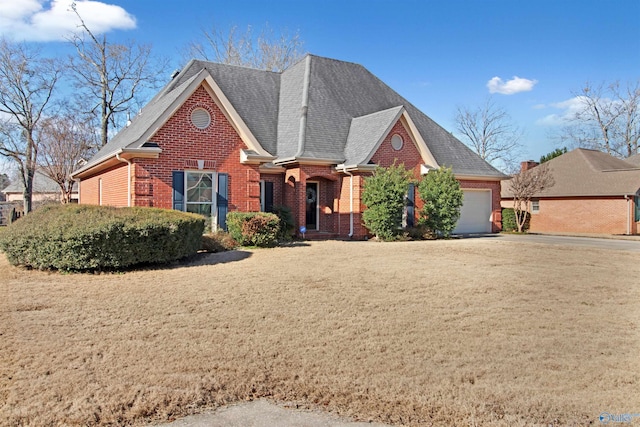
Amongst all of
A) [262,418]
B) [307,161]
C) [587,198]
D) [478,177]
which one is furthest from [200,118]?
[587,198]

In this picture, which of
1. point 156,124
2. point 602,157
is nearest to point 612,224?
point 602,157

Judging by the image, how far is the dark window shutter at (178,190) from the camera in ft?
51.3

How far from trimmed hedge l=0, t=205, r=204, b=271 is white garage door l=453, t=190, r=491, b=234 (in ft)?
54.1

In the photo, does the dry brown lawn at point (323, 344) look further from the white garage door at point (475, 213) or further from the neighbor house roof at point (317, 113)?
the white garage door at point (475, 213)

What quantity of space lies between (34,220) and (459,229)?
62.0 ft

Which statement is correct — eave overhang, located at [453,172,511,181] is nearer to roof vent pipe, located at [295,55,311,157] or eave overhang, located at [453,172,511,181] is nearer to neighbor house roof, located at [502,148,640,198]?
neighbor house roof, located at [502,148,640,198]

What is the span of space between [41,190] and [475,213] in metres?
40.2

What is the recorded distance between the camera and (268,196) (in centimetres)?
1981

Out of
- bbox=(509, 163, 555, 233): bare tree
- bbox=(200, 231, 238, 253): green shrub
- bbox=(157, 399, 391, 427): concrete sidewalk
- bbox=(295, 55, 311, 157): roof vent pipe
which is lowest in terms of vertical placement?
bbox=(157, 399, 391, 427): concrete sidewalk

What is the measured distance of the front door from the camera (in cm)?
2062

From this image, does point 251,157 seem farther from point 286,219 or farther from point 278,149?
point 278,149

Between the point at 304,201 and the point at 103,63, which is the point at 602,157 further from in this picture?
the point at 103,63

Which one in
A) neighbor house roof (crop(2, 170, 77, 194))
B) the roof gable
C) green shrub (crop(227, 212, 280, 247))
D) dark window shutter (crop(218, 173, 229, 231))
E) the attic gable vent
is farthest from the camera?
neighbor house roof (crop(2, 170, 77, 194))

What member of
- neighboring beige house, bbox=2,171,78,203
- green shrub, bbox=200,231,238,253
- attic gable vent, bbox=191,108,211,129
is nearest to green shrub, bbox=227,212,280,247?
green shrub, bbox=200,231,238,253
